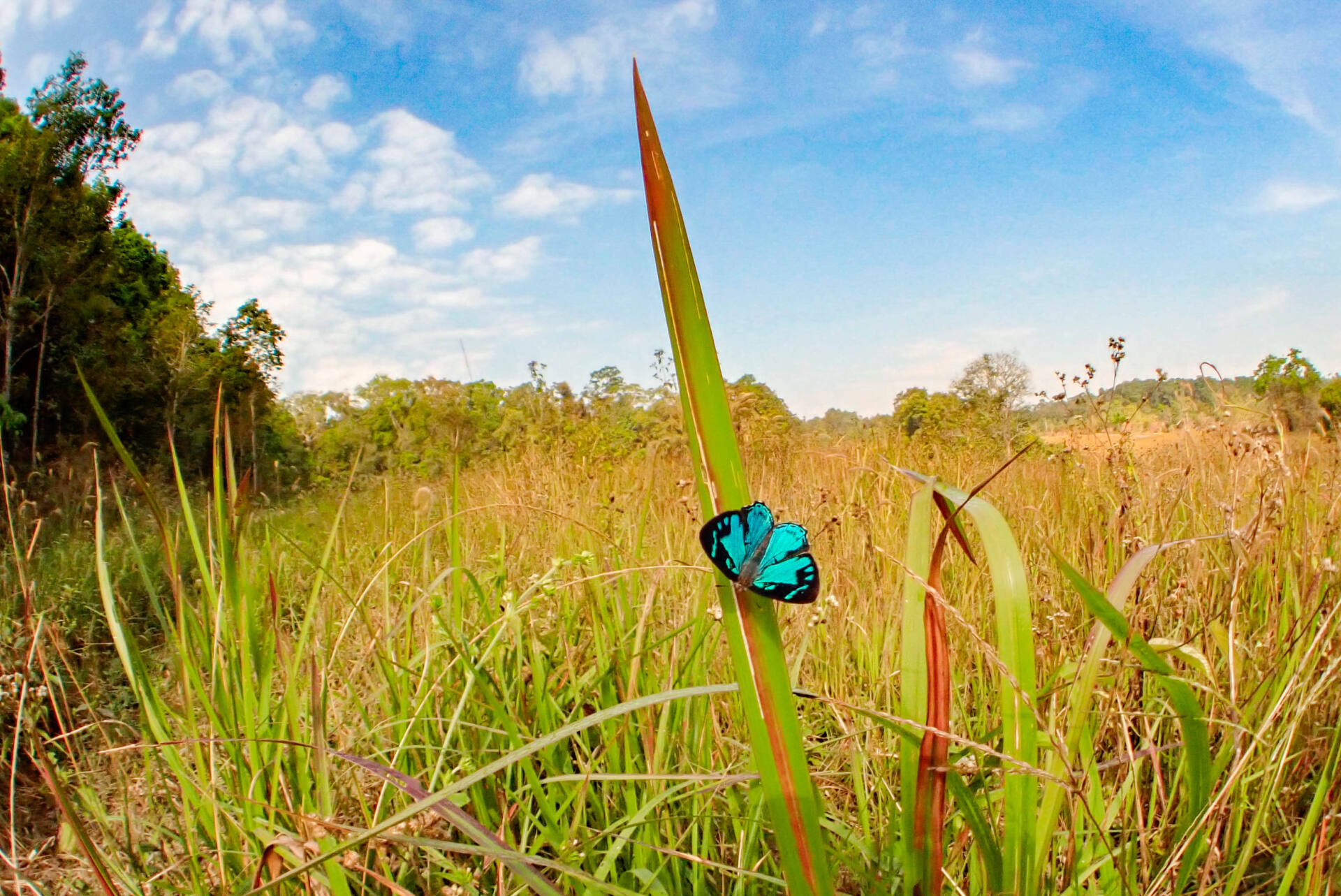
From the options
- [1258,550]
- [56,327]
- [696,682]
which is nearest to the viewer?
[696,682]

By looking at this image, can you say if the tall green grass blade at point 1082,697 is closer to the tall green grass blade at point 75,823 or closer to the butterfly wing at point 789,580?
the butterfly wing at point 789,580

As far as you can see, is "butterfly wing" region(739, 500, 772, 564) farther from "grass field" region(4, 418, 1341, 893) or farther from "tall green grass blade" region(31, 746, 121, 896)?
"tall green grass blade" region(31, 746, 121, 896)

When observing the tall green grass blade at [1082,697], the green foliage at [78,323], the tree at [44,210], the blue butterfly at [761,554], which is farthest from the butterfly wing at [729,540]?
the tree at [44,210]

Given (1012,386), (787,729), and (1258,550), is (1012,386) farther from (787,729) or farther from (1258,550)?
(787,729)

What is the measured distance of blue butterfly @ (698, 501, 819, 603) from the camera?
448mm

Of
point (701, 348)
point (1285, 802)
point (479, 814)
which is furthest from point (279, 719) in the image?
point (1285, 802)

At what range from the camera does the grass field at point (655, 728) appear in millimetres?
881

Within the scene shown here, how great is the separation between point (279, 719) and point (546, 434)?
537 cm

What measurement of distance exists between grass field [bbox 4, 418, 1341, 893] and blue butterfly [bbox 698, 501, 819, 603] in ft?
0.40

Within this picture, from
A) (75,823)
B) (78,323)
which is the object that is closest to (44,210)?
(78,323)

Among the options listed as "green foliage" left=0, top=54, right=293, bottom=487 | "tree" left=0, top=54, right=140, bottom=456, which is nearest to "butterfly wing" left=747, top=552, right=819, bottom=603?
"green foliage" left=0, top=54, right=293, bottom=487

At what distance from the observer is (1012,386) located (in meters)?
8.22

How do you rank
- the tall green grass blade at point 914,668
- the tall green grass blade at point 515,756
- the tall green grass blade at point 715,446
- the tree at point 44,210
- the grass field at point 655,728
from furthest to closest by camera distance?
the tree at point 44,210, the grass field at point 655,728, the tall green grass blade at point 914,668, the tall green grass blade at point 515,756, the tall green grass blade at point 715,446

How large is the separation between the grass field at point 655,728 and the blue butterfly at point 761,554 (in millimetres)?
122
